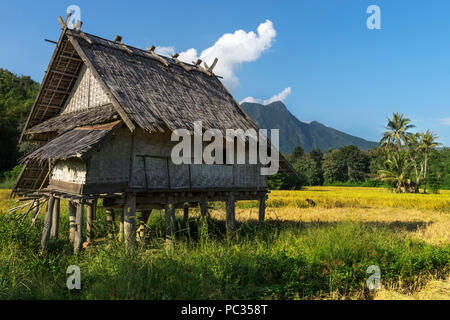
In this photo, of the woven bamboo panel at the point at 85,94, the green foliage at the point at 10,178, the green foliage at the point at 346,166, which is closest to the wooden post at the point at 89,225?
the woven bamboo panel at the point at 85,94

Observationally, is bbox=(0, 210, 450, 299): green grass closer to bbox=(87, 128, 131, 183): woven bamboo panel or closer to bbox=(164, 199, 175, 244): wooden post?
bbox=(87, 128, 131, 183): woven bamboo panel

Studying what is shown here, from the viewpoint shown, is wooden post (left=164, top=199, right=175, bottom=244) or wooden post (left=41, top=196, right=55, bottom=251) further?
wooden post (left=164, top=199, right=175, bottom=244)

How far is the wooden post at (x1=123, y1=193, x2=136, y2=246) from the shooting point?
7837mm

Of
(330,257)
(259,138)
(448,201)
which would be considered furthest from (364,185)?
(330,257)

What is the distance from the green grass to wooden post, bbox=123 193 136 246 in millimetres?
1118

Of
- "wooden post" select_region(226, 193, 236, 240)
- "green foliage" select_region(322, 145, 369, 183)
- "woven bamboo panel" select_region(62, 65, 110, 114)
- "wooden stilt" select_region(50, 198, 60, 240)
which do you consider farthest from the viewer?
"green foliage" select_region(322, 145, 369, 183)

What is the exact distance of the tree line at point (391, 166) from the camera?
3628cm

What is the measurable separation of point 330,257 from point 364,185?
47514 millimetres

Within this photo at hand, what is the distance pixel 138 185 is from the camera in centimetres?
850

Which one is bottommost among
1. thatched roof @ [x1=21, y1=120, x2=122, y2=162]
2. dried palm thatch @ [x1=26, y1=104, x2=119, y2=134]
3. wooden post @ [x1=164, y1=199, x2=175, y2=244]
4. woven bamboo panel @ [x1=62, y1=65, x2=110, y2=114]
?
wooden post @ [x1=164, y1=199, x2=175, y2=244]

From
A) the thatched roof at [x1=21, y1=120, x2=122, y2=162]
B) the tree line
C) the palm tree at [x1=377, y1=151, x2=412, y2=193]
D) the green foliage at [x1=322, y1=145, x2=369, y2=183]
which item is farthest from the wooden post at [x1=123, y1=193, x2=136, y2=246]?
the green foliage at [x1=322, y1=145, x2=369, y2=183]

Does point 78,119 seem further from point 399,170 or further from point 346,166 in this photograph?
point 346,166
